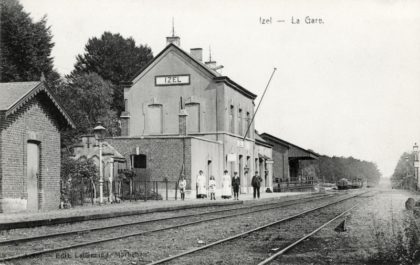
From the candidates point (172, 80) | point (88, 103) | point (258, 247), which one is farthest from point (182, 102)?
point (258, 247)

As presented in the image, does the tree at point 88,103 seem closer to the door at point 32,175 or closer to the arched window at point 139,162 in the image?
the arched window at point 139,162

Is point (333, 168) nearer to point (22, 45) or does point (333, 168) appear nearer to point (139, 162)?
point (22, 45)

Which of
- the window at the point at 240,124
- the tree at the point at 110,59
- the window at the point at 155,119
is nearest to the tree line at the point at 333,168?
the tree at the point at 110,59

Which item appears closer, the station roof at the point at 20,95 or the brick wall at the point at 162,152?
the station roof at the point at 20,95

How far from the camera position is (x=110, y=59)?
2160 inches

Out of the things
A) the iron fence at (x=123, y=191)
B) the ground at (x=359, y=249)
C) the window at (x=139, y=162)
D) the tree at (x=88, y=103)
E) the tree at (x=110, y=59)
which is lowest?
the ground at (x=359, y=249)

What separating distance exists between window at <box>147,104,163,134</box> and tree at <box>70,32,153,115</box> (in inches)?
536

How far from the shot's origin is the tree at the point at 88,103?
48844 millimetres

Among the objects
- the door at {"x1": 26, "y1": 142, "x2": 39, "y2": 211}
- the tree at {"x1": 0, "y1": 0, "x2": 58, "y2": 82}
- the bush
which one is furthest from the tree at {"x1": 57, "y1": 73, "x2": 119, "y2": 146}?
the door at {"x1": 26, "y1": 142, "x2": 39, "y2": 211}

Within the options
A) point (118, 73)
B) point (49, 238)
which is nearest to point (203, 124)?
point (118, 73)

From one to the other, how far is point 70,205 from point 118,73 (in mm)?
34057

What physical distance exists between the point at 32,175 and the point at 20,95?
2.82 m

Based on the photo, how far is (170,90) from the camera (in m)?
41.6

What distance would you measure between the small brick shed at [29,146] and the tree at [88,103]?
25.9 metres
